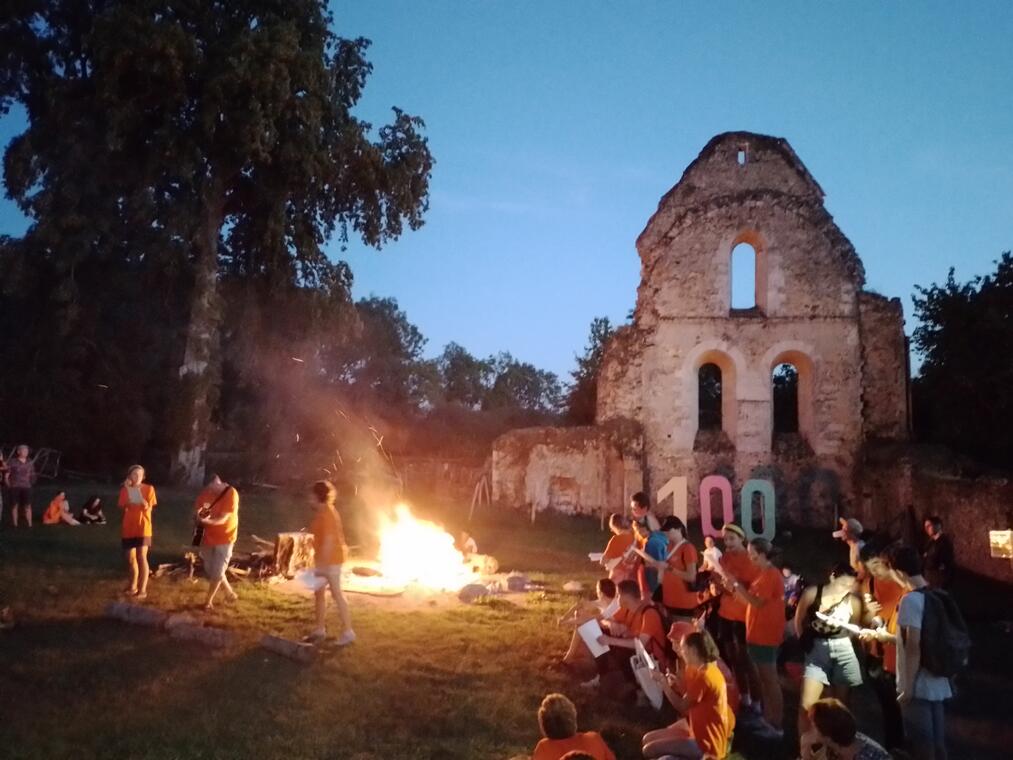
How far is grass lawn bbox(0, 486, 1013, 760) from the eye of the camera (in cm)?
658

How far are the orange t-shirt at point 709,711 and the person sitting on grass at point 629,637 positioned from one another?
6.38 feet

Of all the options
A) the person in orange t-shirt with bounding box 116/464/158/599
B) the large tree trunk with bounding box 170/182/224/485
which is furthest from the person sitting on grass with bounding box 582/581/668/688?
the large tree trunk with bounding box 170/182/224/485

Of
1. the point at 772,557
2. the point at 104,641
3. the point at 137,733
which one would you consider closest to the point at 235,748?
the point at 137,733

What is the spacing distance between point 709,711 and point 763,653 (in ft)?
5.45

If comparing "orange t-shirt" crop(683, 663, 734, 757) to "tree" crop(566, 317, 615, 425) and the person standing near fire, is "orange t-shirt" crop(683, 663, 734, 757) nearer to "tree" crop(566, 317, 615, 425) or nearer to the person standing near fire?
the person standing near fire

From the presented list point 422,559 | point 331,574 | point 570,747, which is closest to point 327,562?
point 331,574

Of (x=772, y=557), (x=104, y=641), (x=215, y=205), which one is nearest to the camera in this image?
(x=772, y=557)

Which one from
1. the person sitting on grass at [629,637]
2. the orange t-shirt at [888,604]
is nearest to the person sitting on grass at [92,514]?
the person sitting on grass at [629,637]

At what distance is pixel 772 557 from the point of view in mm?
7090

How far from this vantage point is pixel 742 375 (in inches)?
899

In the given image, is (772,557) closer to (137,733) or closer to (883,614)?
(883,614)

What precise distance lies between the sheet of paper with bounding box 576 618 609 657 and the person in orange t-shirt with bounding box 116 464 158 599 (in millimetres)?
5935

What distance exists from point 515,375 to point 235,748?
4934 cm

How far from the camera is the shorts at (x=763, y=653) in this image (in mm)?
6945
